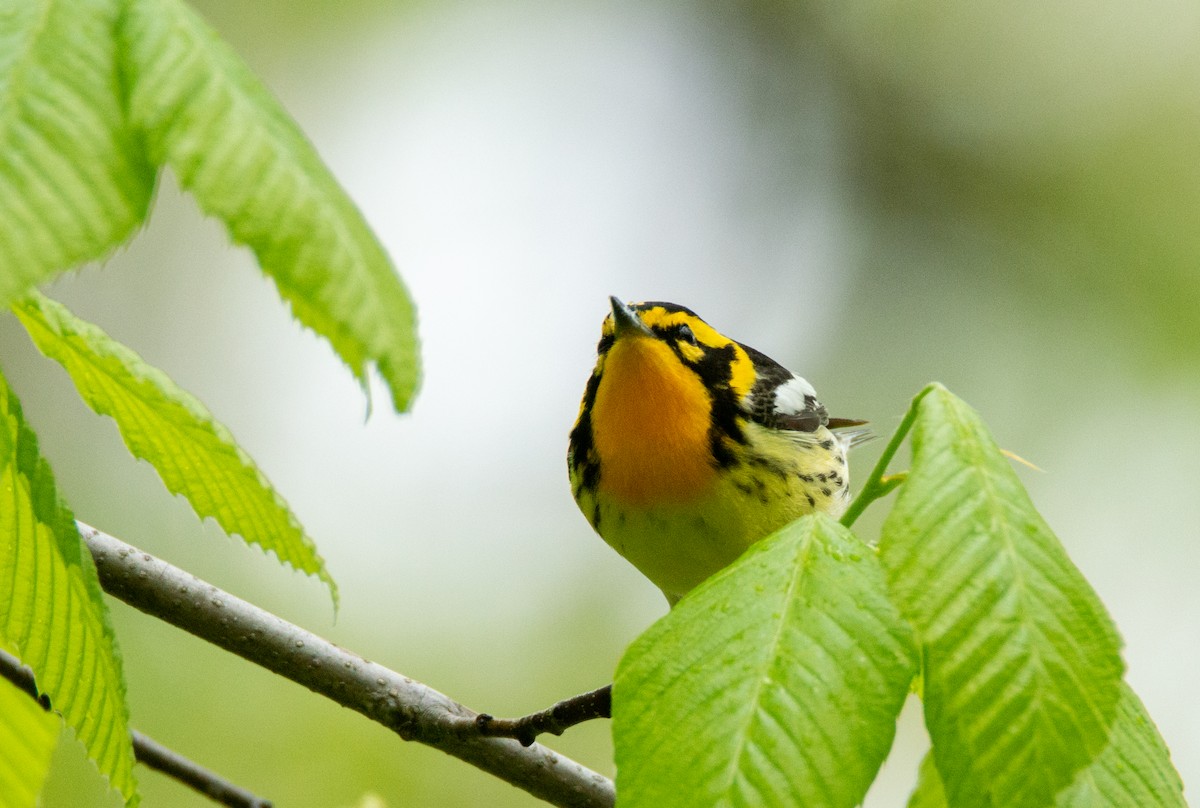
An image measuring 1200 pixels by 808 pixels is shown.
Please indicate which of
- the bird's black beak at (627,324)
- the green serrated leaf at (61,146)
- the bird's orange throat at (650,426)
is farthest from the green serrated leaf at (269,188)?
the bird's black beak at (627,324)

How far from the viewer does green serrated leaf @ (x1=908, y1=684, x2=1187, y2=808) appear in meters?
1.03

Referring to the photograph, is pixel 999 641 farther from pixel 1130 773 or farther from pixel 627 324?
pixel 627 324

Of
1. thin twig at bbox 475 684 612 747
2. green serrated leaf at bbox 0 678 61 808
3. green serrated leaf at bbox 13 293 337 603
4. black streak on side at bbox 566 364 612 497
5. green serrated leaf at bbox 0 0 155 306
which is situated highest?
black streak on side at bbox 566 364 612 497

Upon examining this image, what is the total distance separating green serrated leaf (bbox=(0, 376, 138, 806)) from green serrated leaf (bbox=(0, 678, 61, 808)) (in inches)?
11.9

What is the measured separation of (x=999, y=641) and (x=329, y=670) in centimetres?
121

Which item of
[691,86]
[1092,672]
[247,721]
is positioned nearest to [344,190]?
[1092,672]

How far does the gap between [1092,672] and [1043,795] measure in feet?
0.36

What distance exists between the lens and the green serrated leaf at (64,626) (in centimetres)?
125

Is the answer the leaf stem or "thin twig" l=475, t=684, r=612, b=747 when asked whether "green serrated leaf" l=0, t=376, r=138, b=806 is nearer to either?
"thin twig" l=475, t=684, r=612, b=747

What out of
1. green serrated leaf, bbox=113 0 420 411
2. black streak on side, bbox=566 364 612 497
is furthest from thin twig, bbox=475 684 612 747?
green serrated leaf, bbox=113 0 420 411

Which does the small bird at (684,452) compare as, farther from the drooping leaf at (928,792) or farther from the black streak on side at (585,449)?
the drooping leaf at (928,792)

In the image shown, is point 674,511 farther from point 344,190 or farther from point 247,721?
point 247,721

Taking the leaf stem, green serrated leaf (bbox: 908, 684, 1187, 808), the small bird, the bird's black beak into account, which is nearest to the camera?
green serrated leaf (bbox: 908, 684, 1187, 808)

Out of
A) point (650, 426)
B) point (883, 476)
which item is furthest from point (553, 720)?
point (650, 426)
